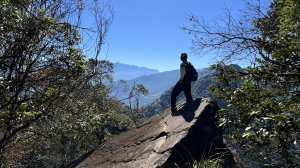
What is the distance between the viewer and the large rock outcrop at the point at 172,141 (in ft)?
31.5

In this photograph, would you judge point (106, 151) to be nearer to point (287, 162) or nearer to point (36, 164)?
point (287, 162)

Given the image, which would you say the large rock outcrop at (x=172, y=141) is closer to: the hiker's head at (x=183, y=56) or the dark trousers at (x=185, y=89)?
the dark trousers at (x=185, y=89)

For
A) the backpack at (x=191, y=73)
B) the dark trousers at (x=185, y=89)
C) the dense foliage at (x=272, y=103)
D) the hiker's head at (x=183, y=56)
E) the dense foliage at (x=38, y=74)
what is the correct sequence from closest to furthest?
the dense foliage at (x=272, y=103) → the dense foliage at (x=38, y=74) → the hiker's head at (x=183, y=56) → the backpack at (x=191, y=73) → the dark trousers at (x=185, y=89)

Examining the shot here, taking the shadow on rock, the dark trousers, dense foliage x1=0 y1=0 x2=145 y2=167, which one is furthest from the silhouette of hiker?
dense foliage x1=0 y1=0 x2=145 y2=167

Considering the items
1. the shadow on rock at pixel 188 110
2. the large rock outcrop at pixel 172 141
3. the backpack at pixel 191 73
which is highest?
A: the backpack at pixel 191 73

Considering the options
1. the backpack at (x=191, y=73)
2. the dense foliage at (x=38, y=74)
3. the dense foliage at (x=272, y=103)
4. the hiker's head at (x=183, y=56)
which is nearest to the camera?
the dense foliage at (x=272, y=103)

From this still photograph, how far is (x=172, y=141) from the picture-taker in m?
9.95

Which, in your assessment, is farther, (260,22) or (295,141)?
(260,22)

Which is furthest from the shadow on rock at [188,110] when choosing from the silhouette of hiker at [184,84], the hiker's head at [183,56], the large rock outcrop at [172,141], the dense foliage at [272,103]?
the dense foliage at [272,103]

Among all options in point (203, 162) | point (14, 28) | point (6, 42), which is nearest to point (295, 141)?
point (203, 162)

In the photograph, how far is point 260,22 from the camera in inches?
510

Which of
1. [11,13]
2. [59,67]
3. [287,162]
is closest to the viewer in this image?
[287,162]

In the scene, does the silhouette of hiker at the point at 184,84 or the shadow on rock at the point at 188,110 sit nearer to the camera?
the shadow on rock at the point at 188,110

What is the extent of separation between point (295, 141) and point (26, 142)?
12255mm
